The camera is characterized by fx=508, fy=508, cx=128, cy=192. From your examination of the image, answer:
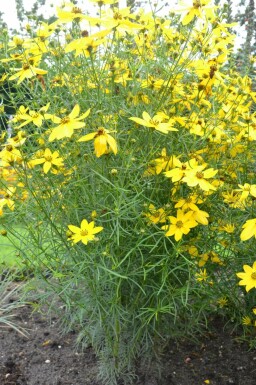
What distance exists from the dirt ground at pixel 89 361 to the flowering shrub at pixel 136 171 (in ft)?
0.78

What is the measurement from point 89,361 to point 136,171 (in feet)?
3.86

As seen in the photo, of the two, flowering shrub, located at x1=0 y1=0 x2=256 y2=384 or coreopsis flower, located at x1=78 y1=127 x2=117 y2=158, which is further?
flowering shrub, located at x1=0 y1=0 x2=256 y2=384

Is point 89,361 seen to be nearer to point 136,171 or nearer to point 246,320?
point 246,320

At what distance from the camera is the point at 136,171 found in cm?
204

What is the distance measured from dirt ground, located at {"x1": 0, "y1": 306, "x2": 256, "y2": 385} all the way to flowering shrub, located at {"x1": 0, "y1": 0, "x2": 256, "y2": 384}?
0.78ft

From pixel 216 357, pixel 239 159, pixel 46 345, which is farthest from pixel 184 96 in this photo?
pixel 46 345

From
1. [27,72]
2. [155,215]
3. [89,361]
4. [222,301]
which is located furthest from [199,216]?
[89,361]

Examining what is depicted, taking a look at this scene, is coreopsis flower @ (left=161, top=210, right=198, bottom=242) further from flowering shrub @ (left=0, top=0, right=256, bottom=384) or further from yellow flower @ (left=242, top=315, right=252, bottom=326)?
yellow flower @ (left=242, top=315, right=252, bottom=326)

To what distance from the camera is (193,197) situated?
197 cm

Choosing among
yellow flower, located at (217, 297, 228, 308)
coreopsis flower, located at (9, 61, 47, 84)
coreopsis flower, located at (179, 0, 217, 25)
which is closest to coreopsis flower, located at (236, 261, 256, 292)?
yellow flower, located at (217, 297, 228, 308)

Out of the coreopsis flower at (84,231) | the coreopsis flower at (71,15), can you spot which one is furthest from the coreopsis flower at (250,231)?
the coreopsis flower at (71,15)

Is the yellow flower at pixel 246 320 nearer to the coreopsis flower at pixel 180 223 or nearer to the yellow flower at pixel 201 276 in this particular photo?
the yellow flower at pixel 201 276

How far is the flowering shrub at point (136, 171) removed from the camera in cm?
187

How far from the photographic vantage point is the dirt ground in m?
2.51
